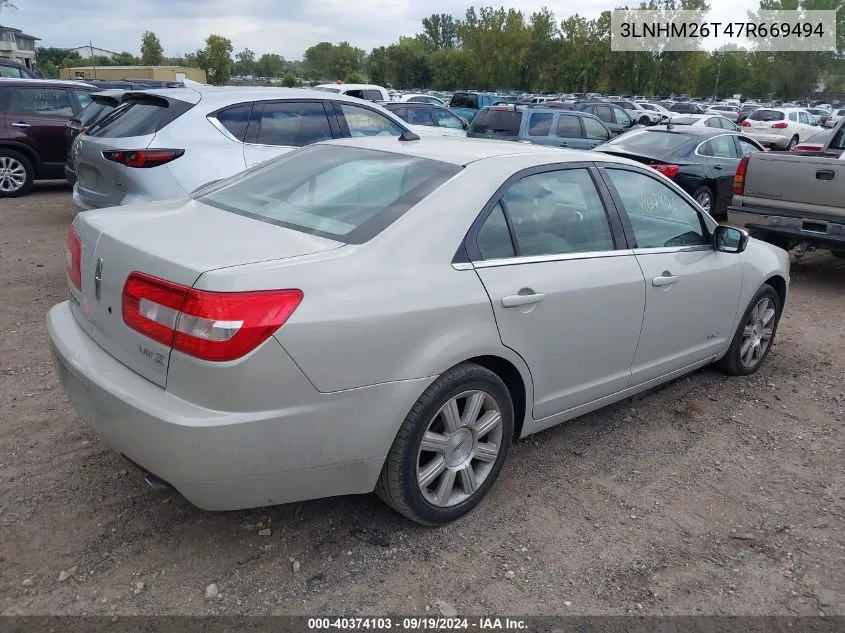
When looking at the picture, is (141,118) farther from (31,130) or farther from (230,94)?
(31,130)

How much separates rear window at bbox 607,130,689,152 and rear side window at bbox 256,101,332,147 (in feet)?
16.9

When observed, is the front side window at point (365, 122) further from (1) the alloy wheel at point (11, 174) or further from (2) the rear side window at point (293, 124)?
(1) the alloy wheel at point (11, 174)

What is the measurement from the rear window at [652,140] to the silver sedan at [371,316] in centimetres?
693

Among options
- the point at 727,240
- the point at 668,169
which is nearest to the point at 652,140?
the point at 668,169

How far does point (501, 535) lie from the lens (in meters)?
3.19

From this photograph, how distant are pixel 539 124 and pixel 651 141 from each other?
326 centimetres

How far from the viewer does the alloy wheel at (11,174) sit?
10898 mm

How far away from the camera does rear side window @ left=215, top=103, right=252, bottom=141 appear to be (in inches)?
265

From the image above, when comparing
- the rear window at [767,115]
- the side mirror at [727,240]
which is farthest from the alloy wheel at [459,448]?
the rear window at [767,115]

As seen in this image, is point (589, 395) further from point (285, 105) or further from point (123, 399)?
point (285, 105)

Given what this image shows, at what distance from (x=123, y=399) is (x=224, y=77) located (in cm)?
7187

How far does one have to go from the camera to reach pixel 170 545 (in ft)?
9.81

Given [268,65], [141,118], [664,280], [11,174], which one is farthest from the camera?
[268,65]

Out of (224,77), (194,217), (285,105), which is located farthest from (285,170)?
(224,77)
